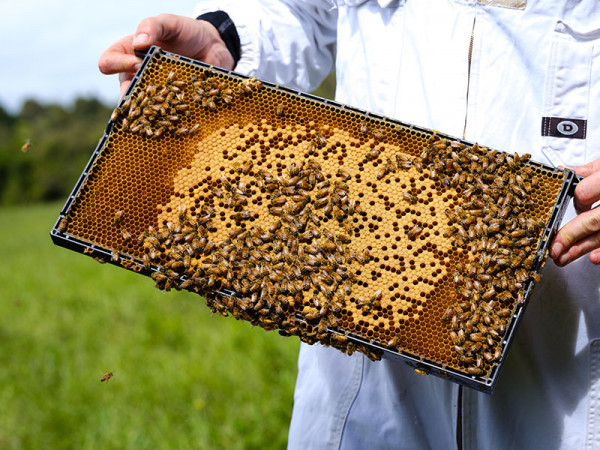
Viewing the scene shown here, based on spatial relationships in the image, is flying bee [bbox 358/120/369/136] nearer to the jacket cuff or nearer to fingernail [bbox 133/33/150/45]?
the jacket cuff

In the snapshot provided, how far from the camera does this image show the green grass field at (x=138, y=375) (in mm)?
5105

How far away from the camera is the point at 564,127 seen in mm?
2229

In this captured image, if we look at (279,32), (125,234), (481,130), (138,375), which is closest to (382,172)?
(481,130)

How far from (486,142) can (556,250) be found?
0.56 meters

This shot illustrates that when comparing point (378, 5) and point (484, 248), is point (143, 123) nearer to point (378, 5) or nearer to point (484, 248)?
point (378, 5)

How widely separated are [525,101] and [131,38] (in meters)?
1.90

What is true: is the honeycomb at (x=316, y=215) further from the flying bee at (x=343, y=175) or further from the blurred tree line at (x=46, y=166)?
the blurred tree line at (x=46, y=166)

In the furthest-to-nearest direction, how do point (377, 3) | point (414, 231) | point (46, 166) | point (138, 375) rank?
point (46, 166)
point (138, 375)
point (377, 3)
point (414, 231)

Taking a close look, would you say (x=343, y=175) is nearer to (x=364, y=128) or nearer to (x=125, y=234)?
(x=364, y=128)

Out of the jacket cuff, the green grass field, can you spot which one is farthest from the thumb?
the green grass field

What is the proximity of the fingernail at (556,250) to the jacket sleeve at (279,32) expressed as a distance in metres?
1.77

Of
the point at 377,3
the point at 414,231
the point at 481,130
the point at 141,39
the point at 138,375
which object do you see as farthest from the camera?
the point at 138,375

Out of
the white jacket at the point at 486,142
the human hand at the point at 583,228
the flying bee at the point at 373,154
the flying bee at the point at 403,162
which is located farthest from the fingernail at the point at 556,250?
the flying bee at the point at 373,154

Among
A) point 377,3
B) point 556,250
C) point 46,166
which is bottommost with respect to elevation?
point 46,166
